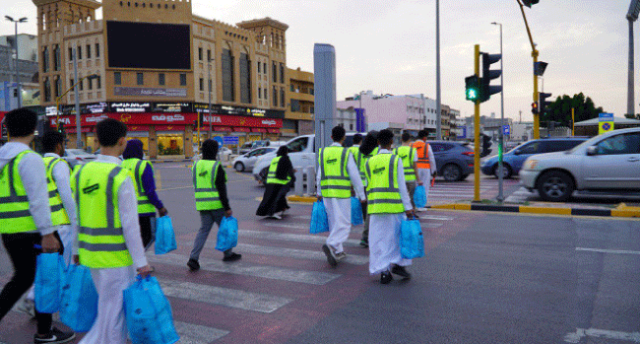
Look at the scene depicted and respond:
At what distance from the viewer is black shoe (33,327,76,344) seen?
4.06 m

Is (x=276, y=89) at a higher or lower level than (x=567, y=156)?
higher

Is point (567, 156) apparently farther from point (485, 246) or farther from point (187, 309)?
point (187, 309)

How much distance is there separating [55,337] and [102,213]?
165 cm

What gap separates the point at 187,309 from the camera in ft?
16.1

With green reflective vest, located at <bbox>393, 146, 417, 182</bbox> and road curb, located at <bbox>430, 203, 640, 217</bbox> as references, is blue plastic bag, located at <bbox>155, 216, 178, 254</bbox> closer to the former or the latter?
green reflective vest, located at <bbox>393, 146, 417, 182</bbox>

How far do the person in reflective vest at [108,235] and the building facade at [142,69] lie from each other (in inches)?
1875

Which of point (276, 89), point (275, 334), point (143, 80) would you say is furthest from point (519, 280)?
point (276, 89)

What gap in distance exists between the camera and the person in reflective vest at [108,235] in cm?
312

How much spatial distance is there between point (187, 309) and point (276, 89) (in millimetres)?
64386

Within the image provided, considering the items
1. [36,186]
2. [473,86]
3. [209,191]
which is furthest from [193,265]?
[473,86]

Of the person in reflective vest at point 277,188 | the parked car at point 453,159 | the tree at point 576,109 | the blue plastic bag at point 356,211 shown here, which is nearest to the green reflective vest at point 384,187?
the blue plastic bag at point 356,211

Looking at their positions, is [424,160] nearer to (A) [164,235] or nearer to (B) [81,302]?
(A) [164,235]

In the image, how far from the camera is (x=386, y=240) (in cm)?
571

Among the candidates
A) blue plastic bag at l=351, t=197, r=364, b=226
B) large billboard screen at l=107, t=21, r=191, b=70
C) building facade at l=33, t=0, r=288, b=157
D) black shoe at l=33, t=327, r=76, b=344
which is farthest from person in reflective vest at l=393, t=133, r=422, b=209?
large billboard screen at l=107, t=21, r=191, b=70
